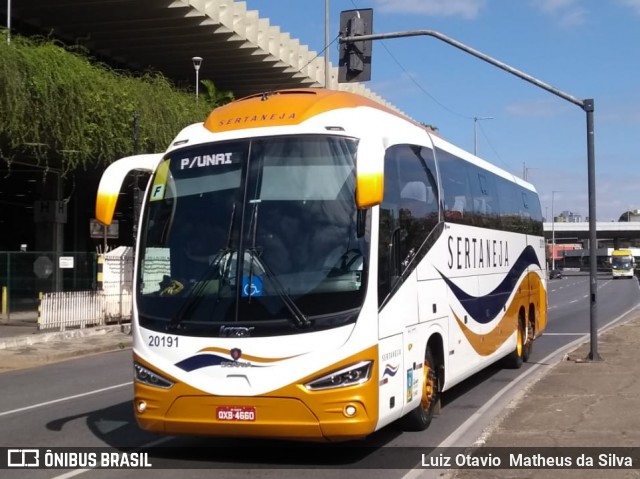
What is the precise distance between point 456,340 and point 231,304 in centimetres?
402

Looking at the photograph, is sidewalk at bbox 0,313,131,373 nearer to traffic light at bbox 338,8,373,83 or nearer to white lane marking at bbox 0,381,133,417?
white lane marking at bbox 0,381,133,417

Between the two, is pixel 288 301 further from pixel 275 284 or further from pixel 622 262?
pixel 622 262

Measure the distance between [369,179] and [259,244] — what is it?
1.31 meters

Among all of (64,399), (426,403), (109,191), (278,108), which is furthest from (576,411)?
(64,399)

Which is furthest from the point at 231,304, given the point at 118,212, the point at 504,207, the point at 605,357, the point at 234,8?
the point at 118,212

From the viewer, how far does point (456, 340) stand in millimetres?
10086

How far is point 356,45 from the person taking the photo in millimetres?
15094

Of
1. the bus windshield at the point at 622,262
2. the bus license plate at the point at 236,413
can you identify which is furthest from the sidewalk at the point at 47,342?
the bus windshield at the point at 622,262

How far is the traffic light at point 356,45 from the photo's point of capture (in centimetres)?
1501

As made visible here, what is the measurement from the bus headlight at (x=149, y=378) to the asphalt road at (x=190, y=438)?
816mm

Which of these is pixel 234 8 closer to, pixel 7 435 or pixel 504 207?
pixel 504 207

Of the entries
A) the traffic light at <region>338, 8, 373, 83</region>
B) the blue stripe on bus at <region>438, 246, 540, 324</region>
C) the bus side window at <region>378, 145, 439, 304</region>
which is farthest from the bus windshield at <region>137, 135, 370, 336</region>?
the traffic light at <region>338, 8, 373, 83</region>

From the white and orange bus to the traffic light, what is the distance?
6860mm

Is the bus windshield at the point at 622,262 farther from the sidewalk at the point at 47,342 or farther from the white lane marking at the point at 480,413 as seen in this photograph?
the sidewalk at the point at 47,342
